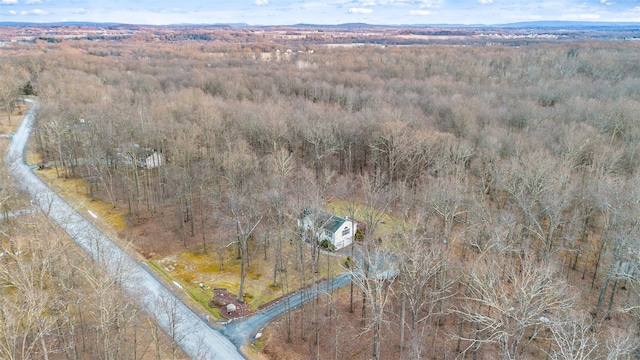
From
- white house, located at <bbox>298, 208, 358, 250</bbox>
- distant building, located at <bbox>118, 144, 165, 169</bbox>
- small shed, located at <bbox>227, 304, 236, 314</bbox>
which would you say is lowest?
small shed, located at <bbox>227, 304, 236, 314</bbox>

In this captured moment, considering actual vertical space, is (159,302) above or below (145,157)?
below

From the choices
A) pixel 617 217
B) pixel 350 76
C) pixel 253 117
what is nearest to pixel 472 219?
pixel 617 217

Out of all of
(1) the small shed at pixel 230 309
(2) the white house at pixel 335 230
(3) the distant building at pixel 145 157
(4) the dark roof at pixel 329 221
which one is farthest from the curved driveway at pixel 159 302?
(4) the dark roof at pixel 329 221

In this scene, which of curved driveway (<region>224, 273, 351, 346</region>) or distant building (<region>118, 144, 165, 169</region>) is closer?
curved driveway (<region>224, 273, 351, 346</region>)

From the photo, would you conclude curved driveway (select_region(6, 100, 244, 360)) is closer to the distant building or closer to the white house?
the distant building

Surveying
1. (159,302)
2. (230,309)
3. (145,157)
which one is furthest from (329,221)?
(145,157)

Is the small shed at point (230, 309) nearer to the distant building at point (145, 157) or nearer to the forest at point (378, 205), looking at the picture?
the forest at point (378, 205)

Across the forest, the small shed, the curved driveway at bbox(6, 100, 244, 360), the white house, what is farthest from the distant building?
the small shed

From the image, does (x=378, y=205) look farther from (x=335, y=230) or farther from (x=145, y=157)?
(x=145, y=157)

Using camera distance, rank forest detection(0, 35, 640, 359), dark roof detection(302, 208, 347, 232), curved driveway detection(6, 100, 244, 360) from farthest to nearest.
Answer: dark roof detection(302, 208, 347, 232) < curved driveway detection(6, 100, 244, 360) < forest detection(0, 35, 640, 359)

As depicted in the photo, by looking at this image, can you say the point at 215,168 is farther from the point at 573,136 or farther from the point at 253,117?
the point at 573,136
